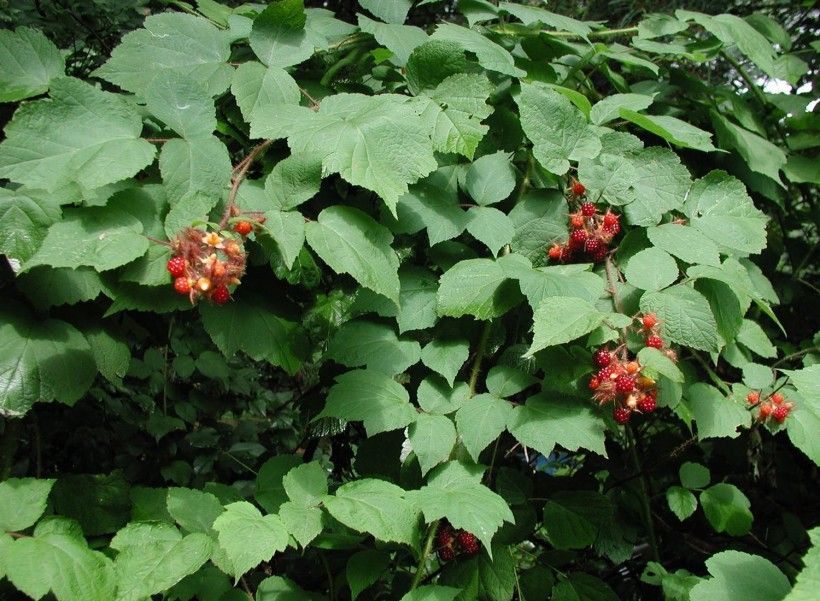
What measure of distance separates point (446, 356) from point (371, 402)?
0.18 meters

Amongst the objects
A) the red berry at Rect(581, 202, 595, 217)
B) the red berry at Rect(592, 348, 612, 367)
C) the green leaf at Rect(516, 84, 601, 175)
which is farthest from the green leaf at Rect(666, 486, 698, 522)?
the green leaf at Rect(516, 84, 601, 175)

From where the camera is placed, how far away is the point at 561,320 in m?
1.12

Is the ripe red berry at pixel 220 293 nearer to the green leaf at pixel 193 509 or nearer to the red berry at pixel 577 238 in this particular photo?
the green leaf at pixel 193 509

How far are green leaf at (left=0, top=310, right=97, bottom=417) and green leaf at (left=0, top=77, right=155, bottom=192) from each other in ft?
0.83

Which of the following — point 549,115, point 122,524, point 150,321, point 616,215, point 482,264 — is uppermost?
point 549,115

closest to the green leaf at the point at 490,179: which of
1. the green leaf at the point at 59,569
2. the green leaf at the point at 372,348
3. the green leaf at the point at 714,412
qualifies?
the green leaf at the point at 372,348

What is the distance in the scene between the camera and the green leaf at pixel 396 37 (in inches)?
58.1

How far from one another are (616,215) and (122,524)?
1183 millimetres

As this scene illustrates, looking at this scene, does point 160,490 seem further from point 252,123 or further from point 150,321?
point 252,123

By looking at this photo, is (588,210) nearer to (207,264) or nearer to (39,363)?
(207,264)

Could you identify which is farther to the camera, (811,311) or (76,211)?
(811,311)

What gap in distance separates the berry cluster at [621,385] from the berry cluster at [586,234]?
0.26 m

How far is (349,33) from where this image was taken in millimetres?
1588

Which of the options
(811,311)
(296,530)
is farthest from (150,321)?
(811,311)
